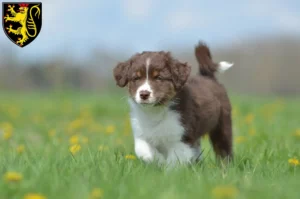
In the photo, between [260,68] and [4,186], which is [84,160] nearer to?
[4,186]

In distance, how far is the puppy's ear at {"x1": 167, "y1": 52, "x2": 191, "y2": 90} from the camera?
535 centimetres

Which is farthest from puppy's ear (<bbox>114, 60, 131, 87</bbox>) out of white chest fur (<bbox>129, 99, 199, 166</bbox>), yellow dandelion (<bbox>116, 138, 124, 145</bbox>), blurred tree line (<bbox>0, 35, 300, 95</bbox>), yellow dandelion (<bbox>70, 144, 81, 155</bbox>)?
blurred tree line (<bbox>0, 35, 300, 95</bbox>)

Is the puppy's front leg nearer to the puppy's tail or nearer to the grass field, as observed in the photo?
the grass field

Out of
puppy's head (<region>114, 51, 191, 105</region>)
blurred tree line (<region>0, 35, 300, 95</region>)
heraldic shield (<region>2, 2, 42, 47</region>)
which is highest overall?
heraldic shield (<region>2, 2, 42, 47</region>)

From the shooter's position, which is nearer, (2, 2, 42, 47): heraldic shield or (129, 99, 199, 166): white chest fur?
(129, 99, 199, 166): white chest fur

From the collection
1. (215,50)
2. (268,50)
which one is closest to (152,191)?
(215,50)

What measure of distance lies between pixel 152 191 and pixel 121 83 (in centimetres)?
241

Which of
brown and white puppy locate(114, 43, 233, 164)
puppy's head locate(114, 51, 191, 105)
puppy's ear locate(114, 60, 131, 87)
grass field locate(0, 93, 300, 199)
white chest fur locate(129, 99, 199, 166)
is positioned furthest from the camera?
puppy's ear locate(114, 60, 131, 87)

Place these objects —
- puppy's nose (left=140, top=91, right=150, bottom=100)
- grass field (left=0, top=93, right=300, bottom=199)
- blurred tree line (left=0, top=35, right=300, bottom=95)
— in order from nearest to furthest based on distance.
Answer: grass field (left=0, top=93, right=300, bottom=199)
puppy's nose (left=140, top=91, right=150, bottom=100)
blurred tree line (left=0, top=35, right=300, bottom=95)

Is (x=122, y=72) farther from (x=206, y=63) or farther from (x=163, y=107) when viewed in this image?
(x=206, y=63)

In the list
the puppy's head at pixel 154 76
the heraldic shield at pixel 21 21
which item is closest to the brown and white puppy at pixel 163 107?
the puppy's head at pixel 154 76

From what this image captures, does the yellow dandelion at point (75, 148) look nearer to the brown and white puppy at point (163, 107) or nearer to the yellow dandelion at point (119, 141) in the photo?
the brown and white puppy at point (163, 107)

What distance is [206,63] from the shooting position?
6.75 metres

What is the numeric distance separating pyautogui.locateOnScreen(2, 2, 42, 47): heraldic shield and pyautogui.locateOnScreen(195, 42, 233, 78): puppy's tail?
2152mm
